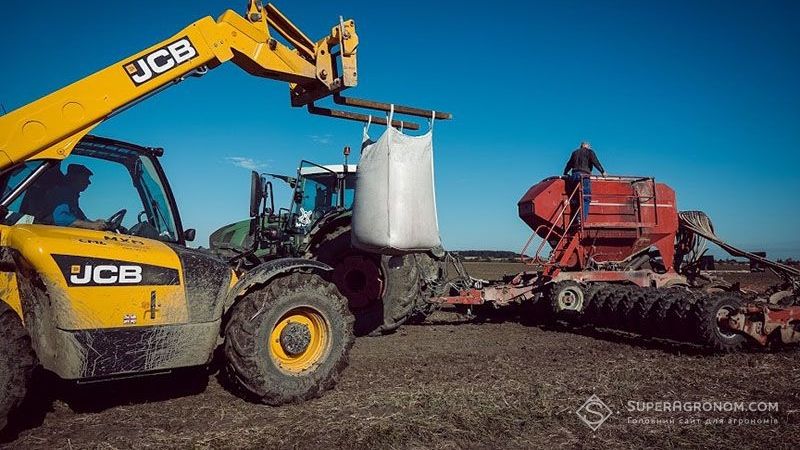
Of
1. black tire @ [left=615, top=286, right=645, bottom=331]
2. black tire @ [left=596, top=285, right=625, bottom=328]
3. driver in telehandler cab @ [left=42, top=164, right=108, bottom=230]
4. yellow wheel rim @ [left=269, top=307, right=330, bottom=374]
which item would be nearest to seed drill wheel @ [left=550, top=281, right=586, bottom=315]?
black tire @ [left=596, top=285, right=625, bottom=328]

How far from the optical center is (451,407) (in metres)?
3.71

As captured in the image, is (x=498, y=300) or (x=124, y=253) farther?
(x=498, y=300)

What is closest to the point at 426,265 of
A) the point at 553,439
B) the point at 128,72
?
the point at 553,439

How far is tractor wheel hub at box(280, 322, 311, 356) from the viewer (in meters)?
3.87

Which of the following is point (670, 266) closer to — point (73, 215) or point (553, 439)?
point (553, 439)

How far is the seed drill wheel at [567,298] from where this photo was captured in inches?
292

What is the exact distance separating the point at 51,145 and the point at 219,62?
4.48 ft

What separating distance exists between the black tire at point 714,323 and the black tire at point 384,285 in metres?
3.41

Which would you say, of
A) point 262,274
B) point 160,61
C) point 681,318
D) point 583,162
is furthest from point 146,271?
point 583,162

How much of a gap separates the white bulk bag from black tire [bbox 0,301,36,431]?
2774 millimetres

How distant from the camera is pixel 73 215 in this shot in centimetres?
374

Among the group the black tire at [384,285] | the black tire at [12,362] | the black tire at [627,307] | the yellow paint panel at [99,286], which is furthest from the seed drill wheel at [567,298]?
the black tire at [12,362]

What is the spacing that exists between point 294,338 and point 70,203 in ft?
6.47

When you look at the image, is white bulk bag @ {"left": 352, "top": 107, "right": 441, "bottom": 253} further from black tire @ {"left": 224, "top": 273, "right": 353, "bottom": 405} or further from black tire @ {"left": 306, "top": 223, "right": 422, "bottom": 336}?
black tire @ {"left": 306, "top": 223, "right": 422, "bottom": 336}
